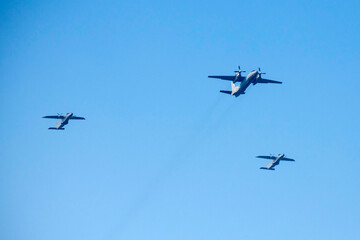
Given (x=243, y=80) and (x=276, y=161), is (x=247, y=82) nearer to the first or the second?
(x=243, y=80)

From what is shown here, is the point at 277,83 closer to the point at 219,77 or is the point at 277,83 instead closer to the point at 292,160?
the point at 219,77

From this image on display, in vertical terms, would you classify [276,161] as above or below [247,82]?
below

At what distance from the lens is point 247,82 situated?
80250 millimetres

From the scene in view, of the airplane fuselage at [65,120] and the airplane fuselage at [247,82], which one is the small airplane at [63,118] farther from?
the airplane fuselage at [247,82]

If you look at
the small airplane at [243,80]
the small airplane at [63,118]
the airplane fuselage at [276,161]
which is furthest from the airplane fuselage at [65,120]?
the airplane fuselage at [276,161]

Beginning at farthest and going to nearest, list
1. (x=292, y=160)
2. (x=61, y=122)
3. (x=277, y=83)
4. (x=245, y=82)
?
(x=292, y=160)
(x=61, y=122)
(x=277, y=83)
(x=245, y=82)

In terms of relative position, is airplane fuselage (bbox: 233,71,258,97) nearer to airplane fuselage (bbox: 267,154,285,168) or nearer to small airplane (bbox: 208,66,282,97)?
small airplane (bbox: 208,66,282,97)

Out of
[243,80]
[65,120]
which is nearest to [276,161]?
[243,80]

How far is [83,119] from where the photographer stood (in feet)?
356

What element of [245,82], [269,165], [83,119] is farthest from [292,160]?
[83,119]

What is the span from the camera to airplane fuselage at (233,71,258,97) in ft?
259

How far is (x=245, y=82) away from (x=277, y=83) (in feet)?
33.0

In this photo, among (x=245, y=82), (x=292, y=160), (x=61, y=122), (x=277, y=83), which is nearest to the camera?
(x=245, y=82)

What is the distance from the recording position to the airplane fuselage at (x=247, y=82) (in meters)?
79.0
